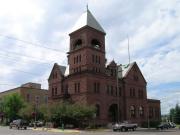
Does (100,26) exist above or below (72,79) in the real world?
above

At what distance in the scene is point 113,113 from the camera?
74.3 meters

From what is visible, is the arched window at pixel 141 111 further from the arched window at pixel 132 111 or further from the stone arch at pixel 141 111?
the arched window at pixel 132 111

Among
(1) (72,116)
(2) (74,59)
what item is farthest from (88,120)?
(2) (74,59)

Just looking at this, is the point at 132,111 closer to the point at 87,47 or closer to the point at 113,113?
the point at 113,113

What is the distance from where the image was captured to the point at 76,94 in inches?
2667

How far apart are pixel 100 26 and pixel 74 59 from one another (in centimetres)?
996

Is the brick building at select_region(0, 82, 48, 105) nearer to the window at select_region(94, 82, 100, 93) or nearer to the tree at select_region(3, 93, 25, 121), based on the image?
the tree at select_region(3, 93, 25, 121)

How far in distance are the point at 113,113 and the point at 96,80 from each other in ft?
36.6

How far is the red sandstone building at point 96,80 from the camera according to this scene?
67250 millimetres

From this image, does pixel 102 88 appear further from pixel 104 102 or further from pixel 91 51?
pixel 91 51

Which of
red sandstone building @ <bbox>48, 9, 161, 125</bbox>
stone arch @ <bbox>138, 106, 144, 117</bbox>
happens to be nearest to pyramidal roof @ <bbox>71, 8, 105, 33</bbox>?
red sandstone building @ <bbox>48, 9, 161, 125</bbox>

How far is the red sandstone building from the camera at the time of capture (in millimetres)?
67250

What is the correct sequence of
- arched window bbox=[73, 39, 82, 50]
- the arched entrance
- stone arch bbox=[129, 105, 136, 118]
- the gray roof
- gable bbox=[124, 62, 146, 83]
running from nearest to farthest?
arched window bbox=[73, 39, 82, 50] → the arched entrance → the gray roof → stone arch bbox=[129, 105, 136, 118] → gable bbox=[124, 62, 146, 83]

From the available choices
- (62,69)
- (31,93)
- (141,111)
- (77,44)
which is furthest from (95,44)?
(31,93)
